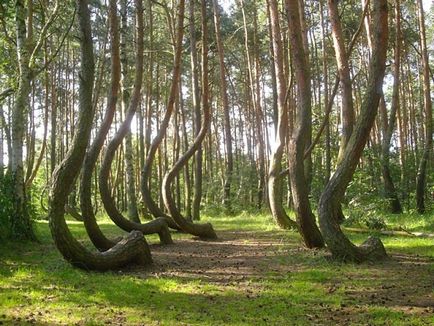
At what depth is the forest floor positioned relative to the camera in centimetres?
570

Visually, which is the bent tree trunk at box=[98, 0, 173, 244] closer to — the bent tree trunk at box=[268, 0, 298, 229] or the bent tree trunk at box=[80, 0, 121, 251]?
the bent tree trunk at box=[80, 0, 121, 251]

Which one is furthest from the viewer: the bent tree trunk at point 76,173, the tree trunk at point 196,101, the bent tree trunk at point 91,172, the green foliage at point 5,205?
the tree trunk at point 196,101

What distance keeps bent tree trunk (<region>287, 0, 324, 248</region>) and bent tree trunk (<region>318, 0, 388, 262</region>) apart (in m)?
0.99

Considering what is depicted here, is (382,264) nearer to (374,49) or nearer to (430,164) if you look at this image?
(374,49)

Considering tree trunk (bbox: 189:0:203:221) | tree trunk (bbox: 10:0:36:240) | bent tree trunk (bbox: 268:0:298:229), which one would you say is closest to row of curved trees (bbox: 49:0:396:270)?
tree trunk (bbox: 10:0:36:240)

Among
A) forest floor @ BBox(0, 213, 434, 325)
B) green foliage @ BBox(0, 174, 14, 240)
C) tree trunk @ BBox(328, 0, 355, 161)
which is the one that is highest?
tree trunk @ BBox(328, 0, 355, 161)

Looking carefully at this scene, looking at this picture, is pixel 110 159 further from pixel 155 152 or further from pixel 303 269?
pixel 303 269

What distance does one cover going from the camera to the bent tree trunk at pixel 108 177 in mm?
10464

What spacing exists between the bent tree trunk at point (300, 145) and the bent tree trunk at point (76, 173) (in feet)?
12.7

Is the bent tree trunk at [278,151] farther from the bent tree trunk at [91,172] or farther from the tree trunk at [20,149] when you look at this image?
the tree trunk at [20,149]

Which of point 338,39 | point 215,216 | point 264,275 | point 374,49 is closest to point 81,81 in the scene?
point 264,275

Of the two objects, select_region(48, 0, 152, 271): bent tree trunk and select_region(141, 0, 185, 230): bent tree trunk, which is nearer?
select_region(48, 0, 152, 271): bent tree trunk

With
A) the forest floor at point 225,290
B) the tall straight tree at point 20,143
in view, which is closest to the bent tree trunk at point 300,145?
the forest floor at point 225,290

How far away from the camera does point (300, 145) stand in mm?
10016
